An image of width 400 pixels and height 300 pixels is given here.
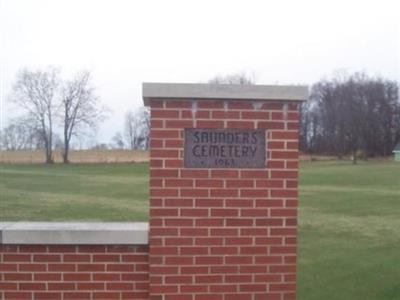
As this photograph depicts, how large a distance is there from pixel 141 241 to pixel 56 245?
64 cm

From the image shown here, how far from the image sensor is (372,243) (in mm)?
12953

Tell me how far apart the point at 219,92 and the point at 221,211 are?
34.3 inches

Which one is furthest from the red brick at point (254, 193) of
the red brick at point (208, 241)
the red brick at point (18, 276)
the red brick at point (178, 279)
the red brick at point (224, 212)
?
the red brick at point (18, 276)

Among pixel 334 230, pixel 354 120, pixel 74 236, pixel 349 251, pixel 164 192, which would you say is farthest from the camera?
pixel 354 120

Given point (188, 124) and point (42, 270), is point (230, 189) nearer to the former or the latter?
point (188, 124)

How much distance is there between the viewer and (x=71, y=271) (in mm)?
4906

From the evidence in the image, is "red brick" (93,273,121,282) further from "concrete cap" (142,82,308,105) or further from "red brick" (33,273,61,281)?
"concrete cap" (142,82,308,105)

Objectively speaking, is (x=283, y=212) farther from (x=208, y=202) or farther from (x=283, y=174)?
(x=208, y=202)

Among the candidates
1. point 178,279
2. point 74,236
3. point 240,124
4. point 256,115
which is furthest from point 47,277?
point 256,115

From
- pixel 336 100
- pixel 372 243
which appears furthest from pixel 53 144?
pixel 372 243

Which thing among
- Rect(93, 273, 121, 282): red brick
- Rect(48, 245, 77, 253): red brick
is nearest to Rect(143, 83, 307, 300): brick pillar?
Rect(93, 273, 121, 282): red brick

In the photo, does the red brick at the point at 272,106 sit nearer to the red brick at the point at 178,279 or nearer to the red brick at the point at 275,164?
the red brick at the point at 275,164

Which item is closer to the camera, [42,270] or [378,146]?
[42,270]

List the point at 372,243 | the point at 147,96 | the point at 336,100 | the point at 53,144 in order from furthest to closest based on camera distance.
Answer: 1. the point at 336,100
2. the point at 53,144
3. the point at 372,243
4. the point at 147,96
